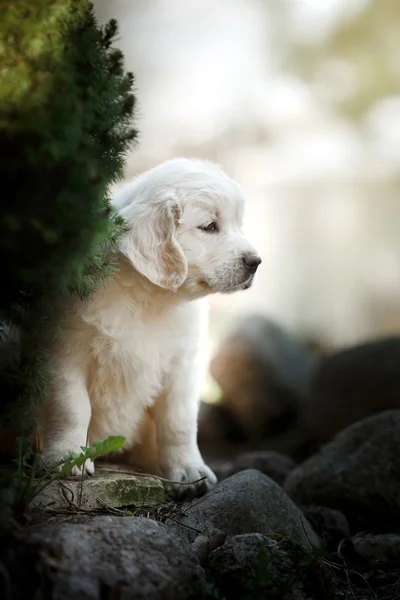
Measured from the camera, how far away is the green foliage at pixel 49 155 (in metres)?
2.36

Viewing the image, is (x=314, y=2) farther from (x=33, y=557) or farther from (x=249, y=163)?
(x=33, y=557)

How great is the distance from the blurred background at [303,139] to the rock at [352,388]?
9.99ft

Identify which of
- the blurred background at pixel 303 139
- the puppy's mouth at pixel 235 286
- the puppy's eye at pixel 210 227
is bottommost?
the puppy's mouth at pixel 235 286

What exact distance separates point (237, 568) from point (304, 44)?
30.3 ft

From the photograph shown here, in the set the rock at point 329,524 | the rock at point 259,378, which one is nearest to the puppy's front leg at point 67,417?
the rock at point 329,524

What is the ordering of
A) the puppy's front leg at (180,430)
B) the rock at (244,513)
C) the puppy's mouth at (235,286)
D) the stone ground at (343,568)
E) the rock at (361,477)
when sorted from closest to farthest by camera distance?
the stone ground at (343,568)
the rock at (244,513)
the puppy's mouth at (235,286)
the puppy's front leg at (180,430)
the rock at (361,477)

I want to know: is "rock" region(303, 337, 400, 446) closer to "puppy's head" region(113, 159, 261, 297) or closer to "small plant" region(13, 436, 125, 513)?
"puppy's head" region(113, 159, 261, 297)

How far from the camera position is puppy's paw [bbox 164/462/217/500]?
372cm

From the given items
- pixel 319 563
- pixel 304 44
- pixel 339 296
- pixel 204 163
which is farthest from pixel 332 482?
pixel 304 44

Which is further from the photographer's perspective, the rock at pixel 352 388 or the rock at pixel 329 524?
the rock at pixel 352 388

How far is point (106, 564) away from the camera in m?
2.38

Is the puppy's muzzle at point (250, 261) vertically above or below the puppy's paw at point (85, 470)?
above

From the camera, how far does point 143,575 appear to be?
241cm

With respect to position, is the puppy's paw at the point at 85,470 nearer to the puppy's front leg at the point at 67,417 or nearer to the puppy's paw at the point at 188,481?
the puppy's front leg at the point at 67,417
